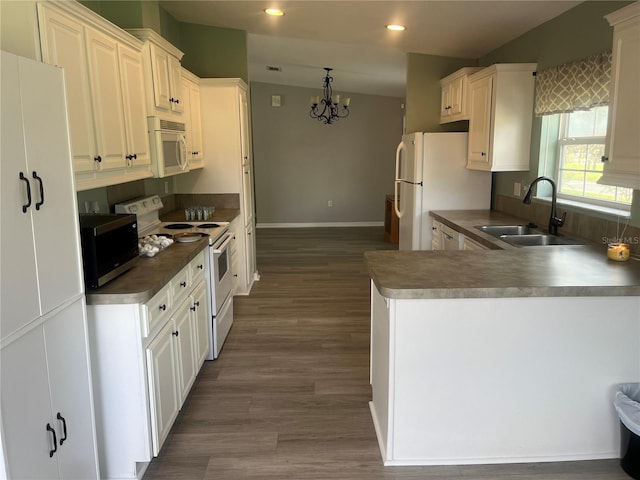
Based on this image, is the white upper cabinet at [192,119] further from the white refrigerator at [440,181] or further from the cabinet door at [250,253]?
the white refrigerator at [440,181]

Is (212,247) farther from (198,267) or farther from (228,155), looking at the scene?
(228,155)

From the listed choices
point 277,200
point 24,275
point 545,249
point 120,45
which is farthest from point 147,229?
point 277,200

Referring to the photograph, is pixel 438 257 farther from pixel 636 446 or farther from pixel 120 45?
pixel 120 45

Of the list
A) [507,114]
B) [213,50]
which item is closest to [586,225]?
[507,114]

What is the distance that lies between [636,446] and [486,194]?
9.70 feet

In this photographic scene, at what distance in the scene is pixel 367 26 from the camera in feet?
13.3

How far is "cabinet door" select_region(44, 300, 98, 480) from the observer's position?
161cm

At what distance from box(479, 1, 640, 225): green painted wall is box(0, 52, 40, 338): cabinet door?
2.95 m

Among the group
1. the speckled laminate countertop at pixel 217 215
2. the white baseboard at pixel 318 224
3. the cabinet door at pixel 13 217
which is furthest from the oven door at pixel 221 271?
the white baseboard at pixel 318 224

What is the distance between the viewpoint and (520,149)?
389cm

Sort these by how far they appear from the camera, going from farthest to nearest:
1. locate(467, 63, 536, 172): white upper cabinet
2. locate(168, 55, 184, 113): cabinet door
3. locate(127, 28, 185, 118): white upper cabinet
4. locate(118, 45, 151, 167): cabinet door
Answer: locate(467, 63, 536, 172): white upper cabinet, locate(168, 55, 184, 113): cabinet door, locate(127, 28, 185, 118): white upper cabinet, locate(118, 45, 151, 167): cabinet door

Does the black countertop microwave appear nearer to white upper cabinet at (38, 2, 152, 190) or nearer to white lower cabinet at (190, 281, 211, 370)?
white upper cabinet at (38, 2, 152, 190)

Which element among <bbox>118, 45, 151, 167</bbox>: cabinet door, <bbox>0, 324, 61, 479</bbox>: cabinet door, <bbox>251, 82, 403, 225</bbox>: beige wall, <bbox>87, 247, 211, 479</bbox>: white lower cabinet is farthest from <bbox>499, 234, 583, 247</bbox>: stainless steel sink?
Answer: <bbox>251, 82, 403, 225</bbox>: beige wall

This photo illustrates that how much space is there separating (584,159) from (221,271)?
2.76 meters
